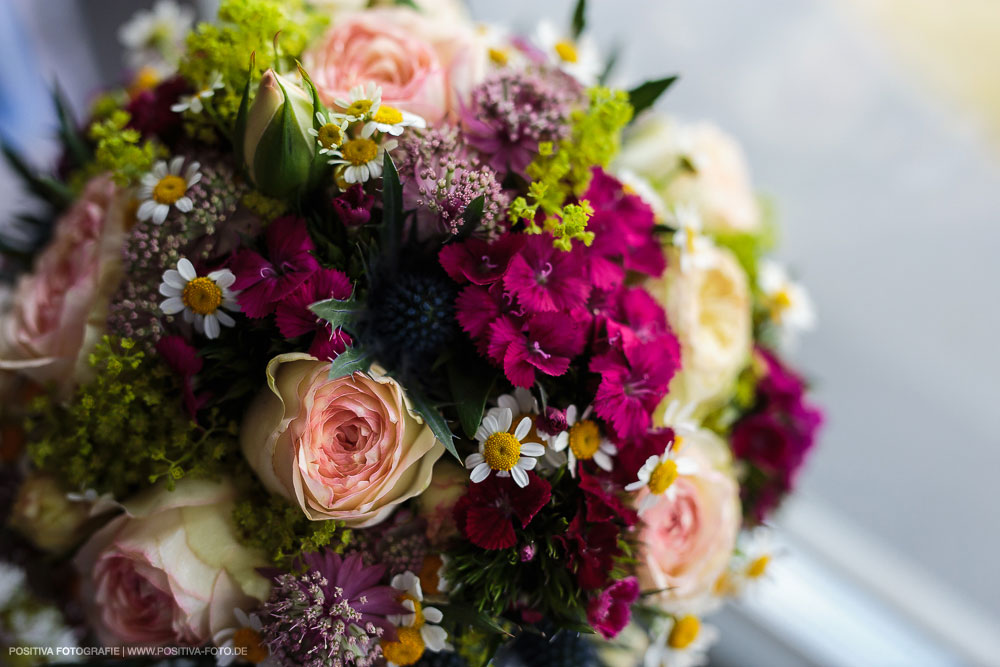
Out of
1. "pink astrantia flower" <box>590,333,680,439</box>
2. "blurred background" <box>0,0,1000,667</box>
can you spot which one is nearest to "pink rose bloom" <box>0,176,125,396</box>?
"pink astrantia flower" <box>590,333,680,439</box>

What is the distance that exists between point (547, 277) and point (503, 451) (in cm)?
14

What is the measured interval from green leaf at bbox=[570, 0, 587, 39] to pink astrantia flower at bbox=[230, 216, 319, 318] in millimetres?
410

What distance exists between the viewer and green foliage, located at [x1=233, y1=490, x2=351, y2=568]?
21.0 inches

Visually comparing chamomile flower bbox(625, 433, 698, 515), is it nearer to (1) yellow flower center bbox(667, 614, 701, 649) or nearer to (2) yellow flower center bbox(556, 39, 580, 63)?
(1) yellow flower center bbox(667, 614, 701, 649)

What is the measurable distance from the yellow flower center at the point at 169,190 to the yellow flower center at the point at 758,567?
697 mm

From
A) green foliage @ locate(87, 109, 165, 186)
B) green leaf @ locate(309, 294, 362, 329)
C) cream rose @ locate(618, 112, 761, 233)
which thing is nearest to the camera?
green leaf @ locate(309, 294, 362, 329)

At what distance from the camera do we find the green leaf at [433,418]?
19.9 inches

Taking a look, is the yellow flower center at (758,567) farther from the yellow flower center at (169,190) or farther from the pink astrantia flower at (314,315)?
the yellow flower center at (169,190)

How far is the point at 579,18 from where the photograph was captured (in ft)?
2.46

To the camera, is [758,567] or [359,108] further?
[758,567]

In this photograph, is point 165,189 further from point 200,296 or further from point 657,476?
point 657,476

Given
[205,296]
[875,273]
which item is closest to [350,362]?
[205,296]

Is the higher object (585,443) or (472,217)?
(472,217)

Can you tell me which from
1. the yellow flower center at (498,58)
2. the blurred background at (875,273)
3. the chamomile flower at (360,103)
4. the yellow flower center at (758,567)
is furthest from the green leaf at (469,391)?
the blurred background at (875,273)
